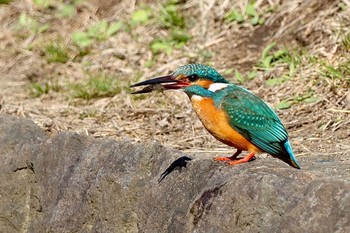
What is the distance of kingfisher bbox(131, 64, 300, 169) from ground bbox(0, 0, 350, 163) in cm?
75

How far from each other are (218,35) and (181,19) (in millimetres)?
517

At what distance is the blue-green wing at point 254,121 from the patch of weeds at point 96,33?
4.34m

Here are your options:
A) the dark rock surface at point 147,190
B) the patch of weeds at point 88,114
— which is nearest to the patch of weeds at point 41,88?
the patch of weeds at point 88,114

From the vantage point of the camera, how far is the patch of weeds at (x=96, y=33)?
28.3 ft

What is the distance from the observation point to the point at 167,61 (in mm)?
7809

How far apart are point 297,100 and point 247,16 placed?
5.44 ft

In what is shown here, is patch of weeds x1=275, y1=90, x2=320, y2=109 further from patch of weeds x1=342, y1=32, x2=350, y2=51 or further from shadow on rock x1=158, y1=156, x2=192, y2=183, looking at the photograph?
shadow on rock x1=158, y1=156, x2=192, y2=183

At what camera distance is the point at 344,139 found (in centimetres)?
550

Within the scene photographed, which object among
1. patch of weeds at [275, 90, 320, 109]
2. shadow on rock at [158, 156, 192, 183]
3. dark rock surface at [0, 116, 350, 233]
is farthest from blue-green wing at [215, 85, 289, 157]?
patch of weeds at [275, 90, 320, 109]

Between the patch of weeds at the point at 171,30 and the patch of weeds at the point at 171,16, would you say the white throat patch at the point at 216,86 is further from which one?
the patch of weeds at the point at 171,16

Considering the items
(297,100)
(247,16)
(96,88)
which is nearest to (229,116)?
(297,100)

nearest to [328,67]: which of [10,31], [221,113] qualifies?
[221,113]

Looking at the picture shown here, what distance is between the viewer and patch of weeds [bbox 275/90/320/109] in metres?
6.34

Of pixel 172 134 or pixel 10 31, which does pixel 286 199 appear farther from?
pixel 10 31
